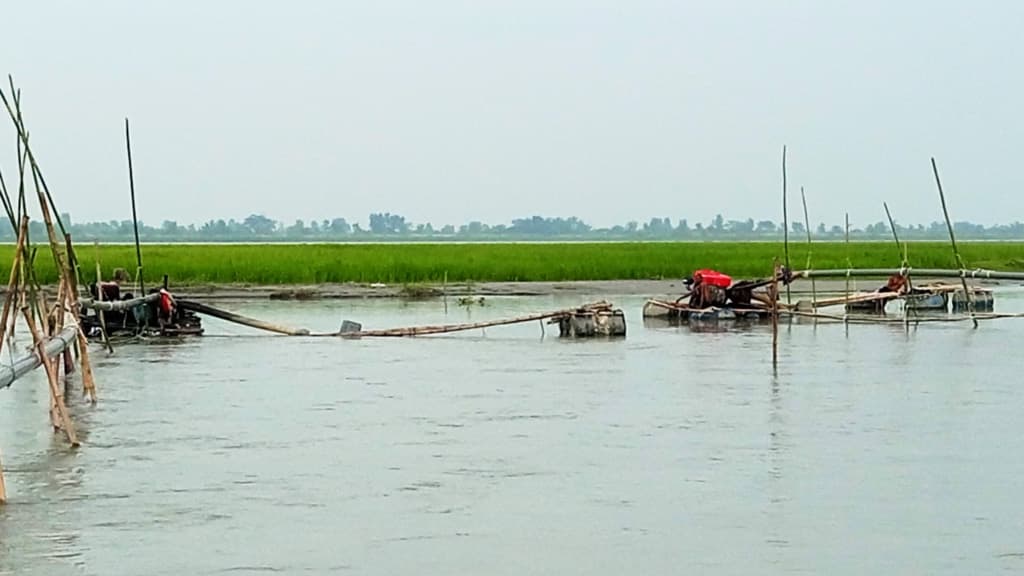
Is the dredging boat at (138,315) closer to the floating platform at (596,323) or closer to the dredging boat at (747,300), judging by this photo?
the floating platform at (596,323)

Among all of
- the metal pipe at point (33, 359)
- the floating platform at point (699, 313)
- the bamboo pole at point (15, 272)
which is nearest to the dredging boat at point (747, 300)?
the floating platform at point (699, 313)

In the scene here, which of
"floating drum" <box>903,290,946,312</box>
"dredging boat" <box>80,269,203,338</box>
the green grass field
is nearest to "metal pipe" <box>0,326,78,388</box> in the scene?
"dredging boat" <box>80,269,203,338</box>

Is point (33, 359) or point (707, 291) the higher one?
point (33, 359)

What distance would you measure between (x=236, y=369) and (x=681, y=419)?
554cm

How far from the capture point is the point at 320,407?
41.4 ft

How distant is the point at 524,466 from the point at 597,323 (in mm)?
9586

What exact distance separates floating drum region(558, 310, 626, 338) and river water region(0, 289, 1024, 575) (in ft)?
6.92

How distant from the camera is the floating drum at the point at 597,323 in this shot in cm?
1908

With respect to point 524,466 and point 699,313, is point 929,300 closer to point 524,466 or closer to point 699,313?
point 699,313

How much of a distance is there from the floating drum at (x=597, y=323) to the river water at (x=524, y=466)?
211 cm

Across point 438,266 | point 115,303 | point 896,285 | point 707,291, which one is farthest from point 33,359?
point 438,266

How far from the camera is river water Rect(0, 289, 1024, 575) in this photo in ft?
23.7

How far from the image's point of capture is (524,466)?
31.3 ft

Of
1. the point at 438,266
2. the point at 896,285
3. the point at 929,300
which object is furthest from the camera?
the point at 438,266
